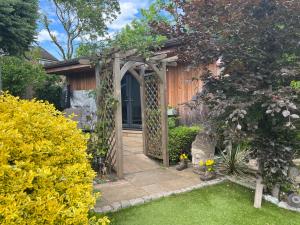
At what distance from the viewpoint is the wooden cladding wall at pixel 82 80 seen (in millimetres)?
10781

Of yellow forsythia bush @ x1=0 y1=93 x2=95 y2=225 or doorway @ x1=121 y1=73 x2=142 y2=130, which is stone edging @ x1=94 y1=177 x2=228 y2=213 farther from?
doorway @ x1=121 y1=73 x2=142 y2=130

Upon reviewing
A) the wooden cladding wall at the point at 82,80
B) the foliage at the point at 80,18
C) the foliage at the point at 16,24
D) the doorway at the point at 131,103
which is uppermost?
the foliage at the point at 80,18

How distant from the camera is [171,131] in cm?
611

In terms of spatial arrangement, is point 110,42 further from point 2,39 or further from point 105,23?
point 105,23

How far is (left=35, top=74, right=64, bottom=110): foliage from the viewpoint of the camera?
1168 cm

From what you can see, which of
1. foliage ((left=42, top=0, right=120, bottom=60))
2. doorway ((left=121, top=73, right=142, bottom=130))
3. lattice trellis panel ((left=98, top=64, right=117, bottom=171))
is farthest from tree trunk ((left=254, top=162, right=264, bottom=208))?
foliage ((left=42, top=0, right=120, bottom=60))

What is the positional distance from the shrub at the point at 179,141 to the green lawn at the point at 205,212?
1775 mm

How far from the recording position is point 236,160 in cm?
503

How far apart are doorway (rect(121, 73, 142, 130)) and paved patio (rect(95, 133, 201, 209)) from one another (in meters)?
3.29

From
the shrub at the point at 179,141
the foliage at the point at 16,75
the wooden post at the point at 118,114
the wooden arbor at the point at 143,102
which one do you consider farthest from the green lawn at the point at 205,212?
the foliage at the point at 16,75

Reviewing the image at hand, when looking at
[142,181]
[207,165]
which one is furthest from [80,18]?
[207,165]

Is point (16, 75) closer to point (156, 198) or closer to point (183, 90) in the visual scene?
point (183, 90)

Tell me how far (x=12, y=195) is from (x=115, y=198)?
2180mm

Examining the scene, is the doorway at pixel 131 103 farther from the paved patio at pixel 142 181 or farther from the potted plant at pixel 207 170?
the potted plant at pixel 207 170
